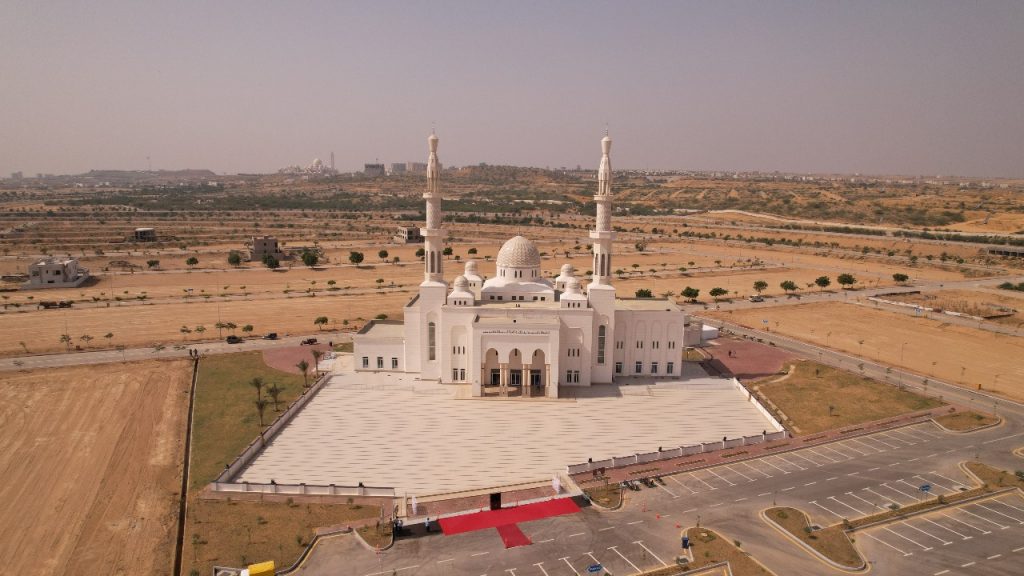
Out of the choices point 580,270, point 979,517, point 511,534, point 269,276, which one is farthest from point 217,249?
point 979,517

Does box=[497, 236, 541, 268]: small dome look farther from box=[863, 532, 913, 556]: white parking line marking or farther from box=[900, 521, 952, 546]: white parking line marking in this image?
box=[900, 521, 952, 546]: white parking line marking

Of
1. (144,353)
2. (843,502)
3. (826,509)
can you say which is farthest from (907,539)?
(144,353)

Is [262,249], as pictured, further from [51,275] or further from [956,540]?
[956,540]

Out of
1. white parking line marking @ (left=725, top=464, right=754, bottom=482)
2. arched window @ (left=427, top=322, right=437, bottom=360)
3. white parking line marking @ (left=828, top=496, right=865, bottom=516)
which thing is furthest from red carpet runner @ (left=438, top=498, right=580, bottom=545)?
arched window @ (left=427, top=322, right=437, bottom=360)

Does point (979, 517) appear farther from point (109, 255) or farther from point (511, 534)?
point (109, 255)

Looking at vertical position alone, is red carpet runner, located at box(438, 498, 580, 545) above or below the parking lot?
above

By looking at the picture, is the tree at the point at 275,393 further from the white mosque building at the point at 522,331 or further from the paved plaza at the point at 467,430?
the white mosque building at the point at 522,331
